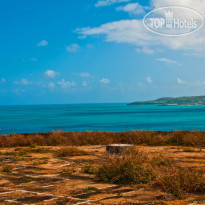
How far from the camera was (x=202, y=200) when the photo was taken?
5.20m

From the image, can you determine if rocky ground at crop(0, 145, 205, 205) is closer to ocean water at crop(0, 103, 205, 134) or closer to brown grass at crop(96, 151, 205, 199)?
brown grass at crop(96, 151, 205, 199)

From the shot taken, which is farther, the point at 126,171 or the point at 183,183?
the point at 126,171

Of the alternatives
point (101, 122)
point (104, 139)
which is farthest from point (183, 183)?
point (101, 122)

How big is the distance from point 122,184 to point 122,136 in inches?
382

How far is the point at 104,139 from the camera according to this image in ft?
51.8

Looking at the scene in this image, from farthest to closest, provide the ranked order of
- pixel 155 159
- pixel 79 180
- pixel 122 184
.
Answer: pixel 155 159 < pixel 79 180 < pixel 122 184

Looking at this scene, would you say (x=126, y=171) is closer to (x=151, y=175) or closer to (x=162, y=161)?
(x=151, y=175)

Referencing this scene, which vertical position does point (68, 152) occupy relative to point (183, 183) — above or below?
below

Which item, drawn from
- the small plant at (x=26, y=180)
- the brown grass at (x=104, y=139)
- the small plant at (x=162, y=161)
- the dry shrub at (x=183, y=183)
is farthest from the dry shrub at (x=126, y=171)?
the brown grass at (x=104, y=139)

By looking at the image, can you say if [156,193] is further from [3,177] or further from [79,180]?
[3,177]

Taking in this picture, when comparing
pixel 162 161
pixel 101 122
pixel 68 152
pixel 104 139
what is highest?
pixel 162 161

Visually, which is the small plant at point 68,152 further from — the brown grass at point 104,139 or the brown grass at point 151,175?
the brown grass at point 104,139

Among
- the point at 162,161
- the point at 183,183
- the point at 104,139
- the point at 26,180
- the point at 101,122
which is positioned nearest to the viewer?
the point at 183,183

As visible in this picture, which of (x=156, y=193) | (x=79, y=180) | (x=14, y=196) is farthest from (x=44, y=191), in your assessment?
(x=156, y=193)
